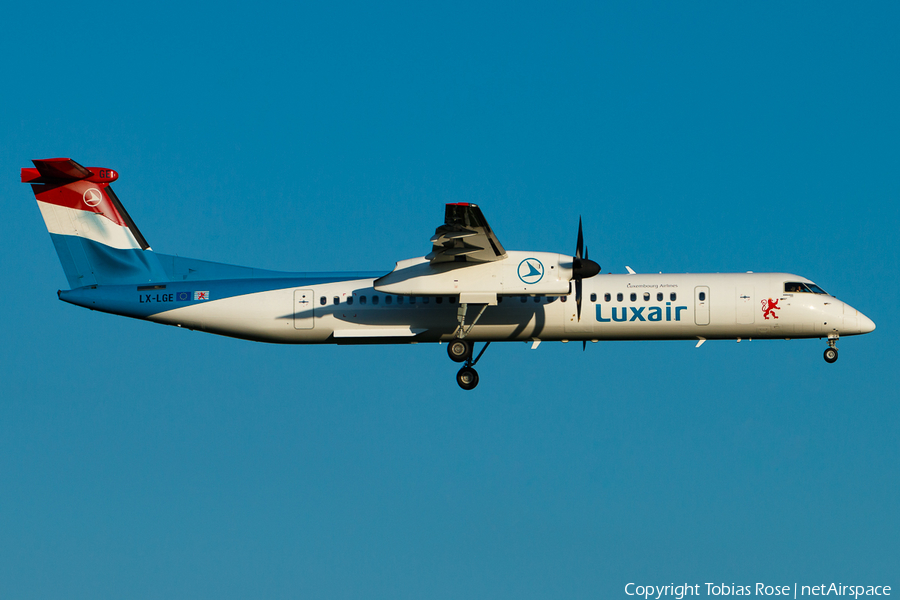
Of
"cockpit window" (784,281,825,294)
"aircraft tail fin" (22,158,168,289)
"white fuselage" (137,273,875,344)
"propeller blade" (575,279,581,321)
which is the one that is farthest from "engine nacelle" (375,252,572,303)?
"aircraft tail fin" (22,158,168,289)

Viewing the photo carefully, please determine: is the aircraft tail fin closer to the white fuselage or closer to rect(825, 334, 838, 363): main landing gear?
the white fuselage

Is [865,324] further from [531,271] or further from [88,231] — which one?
[88,231]

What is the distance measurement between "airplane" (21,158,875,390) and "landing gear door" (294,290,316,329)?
1.1 inches

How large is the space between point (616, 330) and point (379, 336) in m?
6.30

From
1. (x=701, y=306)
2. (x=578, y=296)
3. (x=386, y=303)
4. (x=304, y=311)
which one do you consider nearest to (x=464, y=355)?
(x=386, y=303)

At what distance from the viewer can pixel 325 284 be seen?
26.5 metres

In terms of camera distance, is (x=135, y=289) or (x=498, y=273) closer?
(x=498, y=273)

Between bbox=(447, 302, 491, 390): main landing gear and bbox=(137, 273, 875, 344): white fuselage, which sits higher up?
bbox=(137, 273, 875, 344): white fuselage

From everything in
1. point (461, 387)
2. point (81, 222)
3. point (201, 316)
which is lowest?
point (461, 387)

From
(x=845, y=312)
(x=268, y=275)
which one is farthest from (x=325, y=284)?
(x=845, y=312)

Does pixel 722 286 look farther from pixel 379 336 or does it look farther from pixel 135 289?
pixel 135 289

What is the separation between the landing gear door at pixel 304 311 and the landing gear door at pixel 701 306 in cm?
1016

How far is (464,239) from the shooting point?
926 inches

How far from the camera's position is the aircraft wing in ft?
73.4
